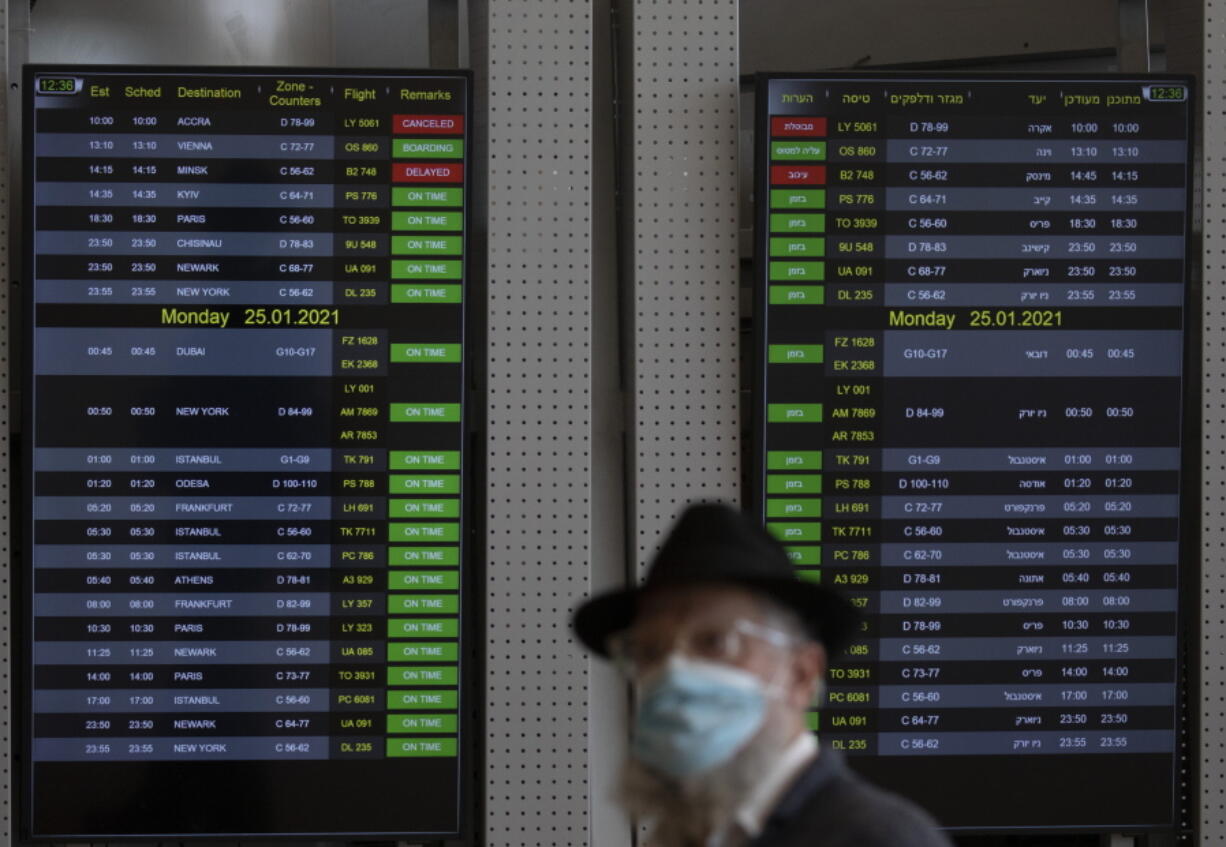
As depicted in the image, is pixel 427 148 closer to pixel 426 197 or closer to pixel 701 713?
pixel 426 197

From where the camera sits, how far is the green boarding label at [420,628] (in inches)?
150

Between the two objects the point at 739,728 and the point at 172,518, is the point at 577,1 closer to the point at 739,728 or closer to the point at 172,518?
the point at 172,518

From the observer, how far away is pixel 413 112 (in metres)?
3.84

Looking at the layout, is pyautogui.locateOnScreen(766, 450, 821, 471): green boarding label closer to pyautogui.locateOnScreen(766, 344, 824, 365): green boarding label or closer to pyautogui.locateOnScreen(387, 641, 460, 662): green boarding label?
pyautogui.locateOnScreen(766, 344, 824, 365): green boarding label

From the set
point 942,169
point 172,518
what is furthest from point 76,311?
point 942,169

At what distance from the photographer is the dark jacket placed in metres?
1.86

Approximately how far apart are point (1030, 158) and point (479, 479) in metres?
1.54

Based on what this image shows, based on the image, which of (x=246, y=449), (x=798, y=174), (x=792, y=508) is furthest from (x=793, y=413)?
(x=246, y=449)

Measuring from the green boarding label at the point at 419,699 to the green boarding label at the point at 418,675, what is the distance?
23 millimetres

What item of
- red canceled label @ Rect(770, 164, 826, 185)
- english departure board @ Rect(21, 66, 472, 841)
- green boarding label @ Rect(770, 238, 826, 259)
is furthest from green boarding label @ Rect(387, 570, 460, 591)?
red canceled label @ Rect(770, 164, 826, 185)

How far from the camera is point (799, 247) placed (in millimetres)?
3840

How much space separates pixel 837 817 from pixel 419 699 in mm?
2047

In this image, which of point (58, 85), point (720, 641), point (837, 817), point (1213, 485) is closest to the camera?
point (837, 817)

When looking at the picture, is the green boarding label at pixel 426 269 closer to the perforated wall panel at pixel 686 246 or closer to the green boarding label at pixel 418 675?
the perforated wall panel at pixel 686 246
